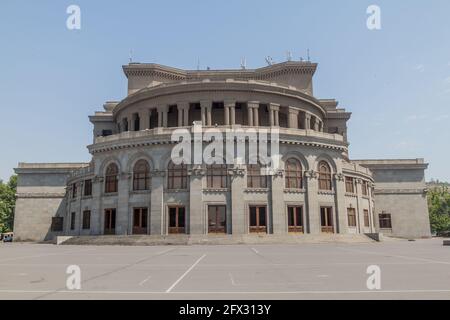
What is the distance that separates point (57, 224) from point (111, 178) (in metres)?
25.7

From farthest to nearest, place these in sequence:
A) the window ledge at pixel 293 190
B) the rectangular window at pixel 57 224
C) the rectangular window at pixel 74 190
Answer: the rectangular window at pixel 57 224, the rectangular window at pixel 74 190, the window ledge at pixel 293 190

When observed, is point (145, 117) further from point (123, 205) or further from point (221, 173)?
point (221, 173)

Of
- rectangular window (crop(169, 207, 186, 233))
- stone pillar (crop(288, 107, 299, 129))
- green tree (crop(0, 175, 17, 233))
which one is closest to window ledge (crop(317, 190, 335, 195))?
stone pillar (crop(288, 107, 299, 129))

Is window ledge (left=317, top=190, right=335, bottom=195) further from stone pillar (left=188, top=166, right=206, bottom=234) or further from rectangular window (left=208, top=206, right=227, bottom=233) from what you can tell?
Result: stone pillar (left=188, top=166, right=206, bottom=234)

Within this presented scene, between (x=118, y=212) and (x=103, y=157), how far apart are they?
6886 mm

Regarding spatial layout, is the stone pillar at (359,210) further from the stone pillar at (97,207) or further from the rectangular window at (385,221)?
the stone pillar at (97,207)

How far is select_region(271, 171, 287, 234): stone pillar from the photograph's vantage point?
37500mm

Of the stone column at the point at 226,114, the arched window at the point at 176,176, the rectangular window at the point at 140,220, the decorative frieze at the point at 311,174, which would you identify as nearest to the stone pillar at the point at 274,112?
the stone column at the point at 226,114

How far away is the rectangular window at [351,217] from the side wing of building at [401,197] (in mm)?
14141

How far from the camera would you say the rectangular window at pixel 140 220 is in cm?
3855

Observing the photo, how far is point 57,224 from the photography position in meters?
61.3

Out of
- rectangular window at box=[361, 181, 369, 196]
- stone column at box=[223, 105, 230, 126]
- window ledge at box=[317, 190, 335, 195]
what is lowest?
window ledge at box=[317, 190, 335, 195]

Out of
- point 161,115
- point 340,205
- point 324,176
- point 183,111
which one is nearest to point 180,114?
point 183,111

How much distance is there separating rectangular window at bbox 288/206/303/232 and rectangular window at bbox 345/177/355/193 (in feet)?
30.6
